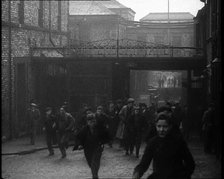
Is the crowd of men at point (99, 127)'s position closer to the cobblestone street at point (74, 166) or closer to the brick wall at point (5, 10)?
the cobblestone street at point (74, 166)

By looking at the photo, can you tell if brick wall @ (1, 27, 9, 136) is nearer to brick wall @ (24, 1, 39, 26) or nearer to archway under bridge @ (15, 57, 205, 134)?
archway under bridge @ (15, 57, 205, 134)

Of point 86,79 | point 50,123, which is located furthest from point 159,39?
point 50,123

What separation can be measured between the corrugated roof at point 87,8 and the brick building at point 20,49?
18.0 metres

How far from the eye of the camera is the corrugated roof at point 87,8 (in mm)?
43688

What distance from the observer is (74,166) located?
12.7 metres

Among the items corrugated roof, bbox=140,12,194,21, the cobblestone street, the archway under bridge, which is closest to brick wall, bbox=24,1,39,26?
the archway under bridge

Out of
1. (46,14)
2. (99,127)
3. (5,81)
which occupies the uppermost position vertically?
(46,14)

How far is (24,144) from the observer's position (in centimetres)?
1803

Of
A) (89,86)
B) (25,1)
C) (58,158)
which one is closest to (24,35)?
(25,1)

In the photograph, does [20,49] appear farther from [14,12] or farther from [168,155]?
[168,155]

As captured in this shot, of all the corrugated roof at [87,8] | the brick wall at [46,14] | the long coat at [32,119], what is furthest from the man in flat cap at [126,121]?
the corrugated roof at [87,8]

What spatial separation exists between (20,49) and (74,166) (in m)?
9.79

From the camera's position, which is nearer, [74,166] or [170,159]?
[170,159]

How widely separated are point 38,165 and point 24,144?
513 cm
